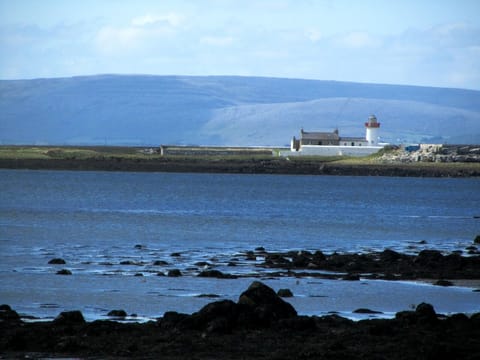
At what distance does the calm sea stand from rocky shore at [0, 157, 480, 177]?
232 inches

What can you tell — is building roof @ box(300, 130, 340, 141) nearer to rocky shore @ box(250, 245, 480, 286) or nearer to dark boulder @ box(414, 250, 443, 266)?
rocky shore @ box(250, 245, 480, 286)

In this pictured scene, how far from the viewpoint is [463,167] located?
91.7 metres

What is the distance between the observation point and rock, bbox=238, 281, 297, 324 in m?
15.5

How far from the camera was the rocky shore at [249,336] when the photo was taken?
13.6m

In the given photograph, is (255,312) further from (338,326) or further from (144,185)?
(144,185)

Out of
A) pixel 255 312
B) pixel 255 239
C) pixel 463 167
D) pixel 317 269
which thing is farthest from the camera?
pixel 463 167

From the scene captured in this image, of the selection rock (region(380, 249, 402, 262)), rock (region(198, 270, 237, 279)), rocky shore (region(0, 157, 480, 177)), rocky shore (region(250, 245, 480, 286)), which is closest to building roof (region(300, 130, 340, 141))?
rocky shore (region(0, 157, 480, 177))

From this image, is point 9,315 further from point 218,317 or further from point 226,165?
point 226,165

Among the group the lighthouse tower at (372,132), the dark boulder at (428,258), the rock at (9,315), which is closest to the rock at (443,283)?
the dark boulder at (428,258)

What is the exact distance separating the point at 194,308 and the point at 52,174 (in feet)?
251

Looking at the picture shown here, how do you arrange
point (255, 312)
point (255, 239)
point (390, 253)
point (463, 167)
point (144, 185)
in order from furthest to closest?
point (463, 167), point (144, 185), point (255, 239), point (390, 253), point (255, 312)

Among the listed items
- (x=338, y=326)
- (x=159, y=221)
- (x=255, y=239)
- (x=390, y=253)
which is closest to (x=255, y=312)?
(x=338, y=326)

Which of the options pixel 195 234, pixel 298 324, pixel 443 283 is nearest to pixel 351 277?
pixel 443 283

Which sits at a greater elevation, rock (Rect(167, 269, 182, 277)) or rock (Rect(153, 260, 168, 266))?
rock (Rect(167, 269, 182, 277))
